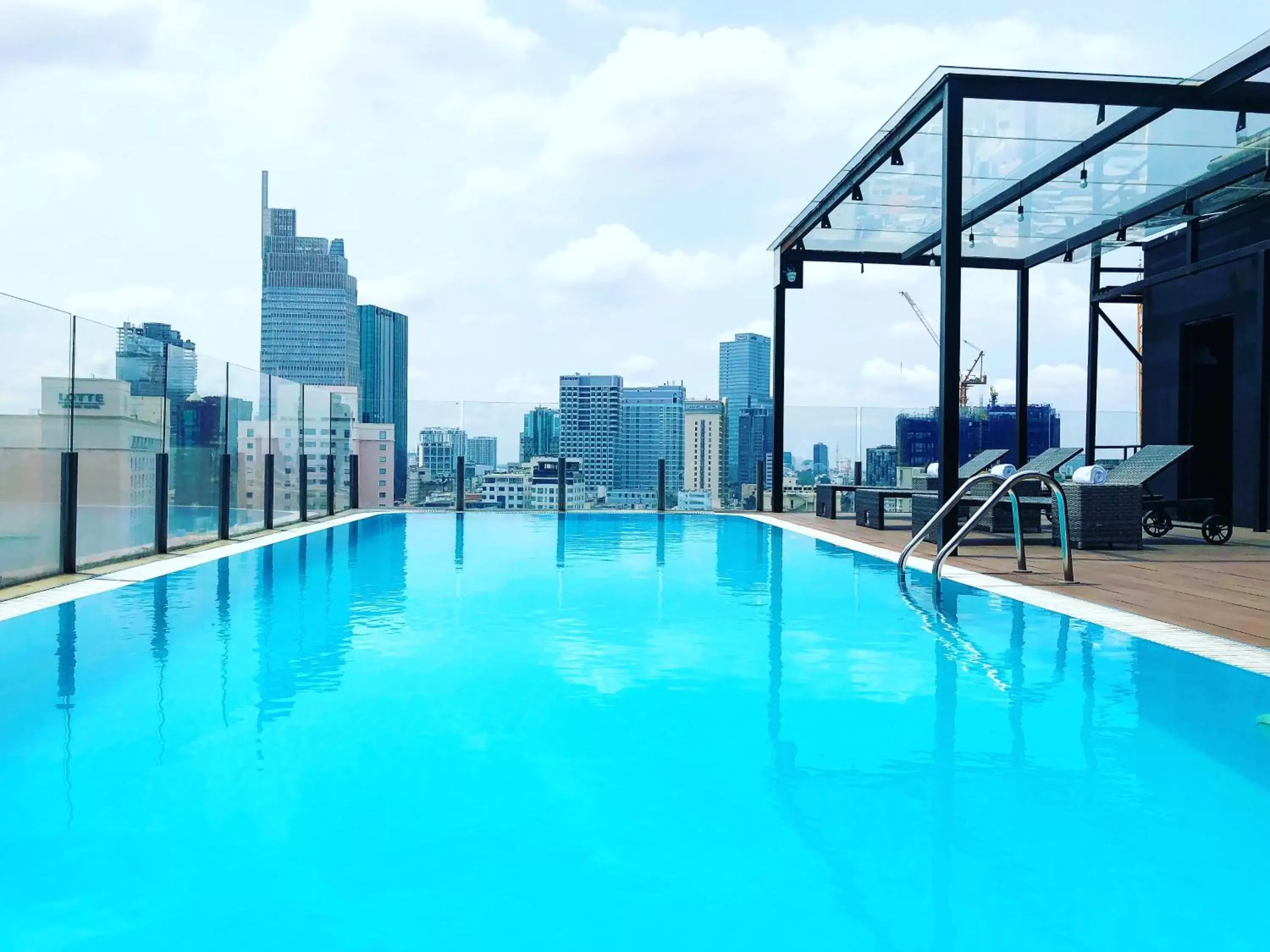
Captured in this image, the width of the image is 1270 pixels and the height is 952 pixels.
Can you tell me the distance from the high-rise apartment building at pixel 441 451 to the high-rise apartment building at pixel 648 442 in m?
2.82

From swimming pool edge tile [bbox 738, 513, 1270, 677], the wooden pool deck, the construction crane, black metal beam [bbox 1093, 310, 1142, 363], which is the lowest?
swimming pool edge tile [bbox 738, 513, 1270, 677]

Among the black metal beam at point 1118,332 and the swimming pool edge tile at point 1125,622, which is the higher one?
the black metal beam at point 1118,332

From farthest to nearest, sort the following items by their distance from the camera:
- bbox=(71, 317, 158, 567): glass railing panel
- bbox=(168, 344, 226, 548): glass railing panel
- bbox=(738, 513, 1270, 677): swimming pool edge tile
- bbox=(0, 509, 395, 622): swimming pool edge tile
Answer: bbox=(168, 344, 226, 548): glass railing panel → bbox=(71, 317, 158, 567): glass railing panel → bbox=(0, 509, 395, 622): swimming pool edge tile → bbox=(738, 513, 1270, 677): swimming pool edge tile

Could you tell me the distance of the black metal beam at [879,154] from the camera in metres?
8.85

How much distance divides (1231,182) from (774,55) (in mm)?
5487

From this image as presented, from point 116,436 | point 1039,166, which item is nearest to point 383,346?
point 1039,166

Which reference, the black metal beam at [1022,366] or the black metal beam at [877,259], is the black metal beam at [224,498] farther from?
the black metal beam at [1022,366]

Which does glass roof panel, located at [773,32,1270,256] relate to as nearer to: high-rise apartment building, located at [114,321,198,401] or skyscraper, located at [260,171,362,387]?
high-rise apartment building, located at [114,321,198,401]

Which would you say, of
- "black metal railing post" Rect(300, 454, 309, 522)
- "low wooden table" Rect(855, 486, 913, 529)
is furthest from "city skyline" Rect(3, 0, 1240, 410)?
"black metal railing post" Rect(300, 454, 309, 522)

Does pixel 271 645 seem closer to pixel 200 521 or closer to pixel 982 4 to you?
pixel 200 521

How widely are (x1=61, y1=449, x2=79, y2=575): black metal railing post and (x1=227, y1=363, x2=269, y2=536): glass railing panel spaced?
3.23 metres

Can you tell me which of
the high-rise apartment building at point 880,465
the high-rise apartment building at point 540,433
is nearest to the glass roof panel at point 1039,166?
the high-rise apartment building at point 880,465

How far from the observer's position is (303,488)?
13.1 m

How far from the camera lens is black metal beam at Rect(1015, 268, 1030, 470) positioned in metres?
15.1
